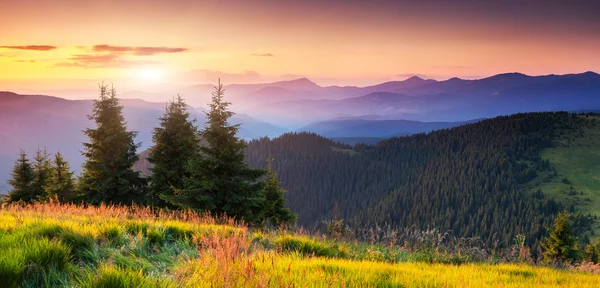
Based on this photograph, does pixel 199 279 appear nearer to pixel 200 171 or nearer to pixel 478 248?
pixel 478 248

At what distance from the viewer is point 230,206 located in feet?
62.0

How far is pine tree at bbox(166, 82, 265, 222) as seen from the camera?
1867 cm

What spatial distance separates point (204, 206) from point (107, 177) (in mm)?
10933

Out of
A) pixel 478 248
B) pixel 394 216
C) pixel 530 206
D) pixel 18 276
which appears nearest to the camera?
pixel 18 276

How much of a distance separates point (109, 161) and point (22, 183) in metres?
17.1

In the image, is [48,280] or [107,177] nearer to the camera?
[48,280]

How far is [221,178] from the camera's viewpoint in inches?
759

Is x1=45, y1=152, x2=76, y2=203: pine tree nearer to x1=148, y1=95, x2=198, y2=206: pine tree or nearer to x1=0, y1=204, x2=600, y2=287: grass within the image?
x1=148, y1=95, x2=198, y2=206: pine tree

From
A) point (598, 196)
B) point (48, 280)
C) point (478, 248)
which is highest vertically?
point (48, 280)

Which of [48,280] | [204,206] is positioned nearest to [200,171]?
[204,206]

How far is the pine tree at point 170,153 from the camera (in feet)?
76.9

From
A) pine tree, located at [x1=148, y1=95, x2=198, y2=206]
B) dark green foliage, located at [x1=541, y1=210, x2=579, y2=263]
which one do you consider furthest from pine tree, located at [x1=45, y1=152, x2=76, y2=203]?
dark green foliage, located at [x1=541, y1=210, x2=579, y2=263]

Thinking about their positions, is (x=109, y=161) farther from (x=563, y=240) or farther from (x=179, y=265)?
(x=563, y=240)

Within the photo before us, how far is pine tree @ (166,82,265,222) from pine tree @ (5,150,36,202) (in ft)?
83.6
